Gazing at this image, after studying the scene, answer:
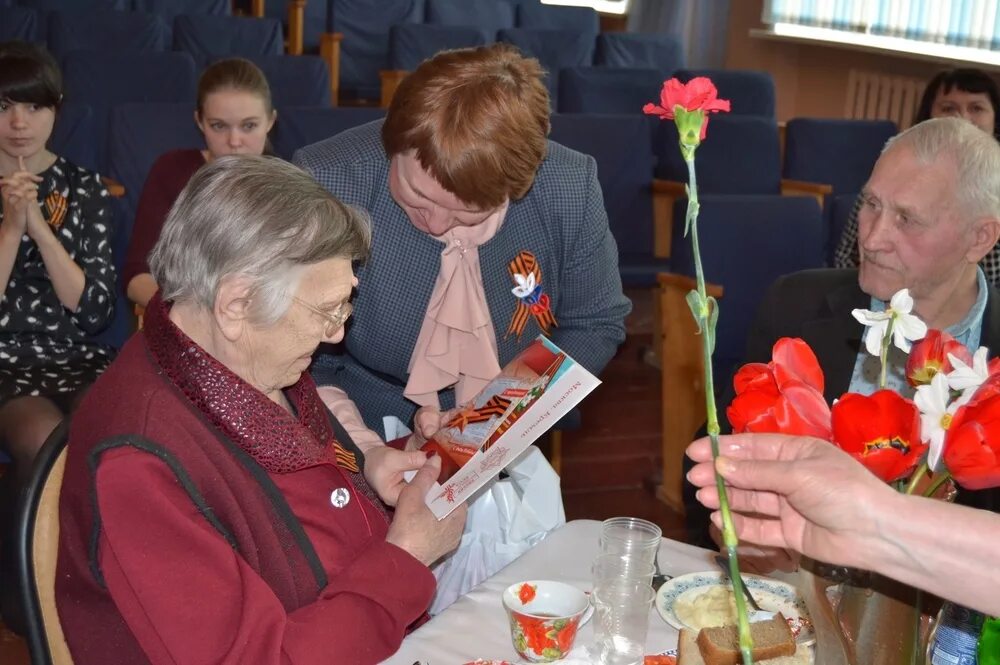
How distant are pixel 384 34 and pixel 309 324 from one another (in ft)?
22.4

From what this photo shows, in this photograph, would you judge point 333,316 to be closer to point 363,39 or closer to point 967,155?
point 967,155

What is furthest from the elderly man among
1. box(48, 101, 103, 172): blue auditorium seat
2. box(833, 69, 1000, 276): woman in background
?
box(48, 101, 103, 172): blue auditorium seat

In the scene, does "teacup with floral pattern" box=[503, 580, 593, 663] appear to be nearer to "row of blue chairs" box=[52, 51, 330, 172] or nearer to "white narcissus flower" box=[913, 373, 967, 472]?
"white narcissus flower" box=[913, 373, 967, 472]

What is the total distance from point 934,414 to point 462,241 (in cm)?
131

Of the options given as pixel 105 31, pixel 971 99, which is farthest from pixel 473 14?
pixel 971 99

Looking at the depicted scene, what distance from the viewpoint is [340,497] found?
1.56 meters

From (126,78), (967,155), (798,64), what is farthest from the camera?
(798,64)

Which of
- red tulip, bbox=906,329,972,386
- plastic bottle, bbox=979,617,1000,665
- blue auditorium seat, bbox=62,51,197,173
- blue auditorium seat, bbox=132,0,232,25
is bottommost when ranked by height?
plastic bottle, bbox=979,617,1000,665

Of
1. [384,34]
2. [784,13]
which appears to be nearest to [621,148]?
[384,34]

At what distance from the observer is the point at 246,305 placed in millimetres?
1457

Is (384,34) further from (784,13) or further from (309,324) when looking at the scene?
(309,324)

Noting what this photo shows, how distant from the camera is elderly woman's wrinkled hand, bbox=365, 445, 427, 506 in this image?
5.93 feet

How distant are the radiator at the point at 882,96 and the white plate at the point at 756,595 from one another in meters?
6.40

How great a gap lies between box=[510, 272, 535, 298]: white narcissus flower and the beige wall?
6393 mm
